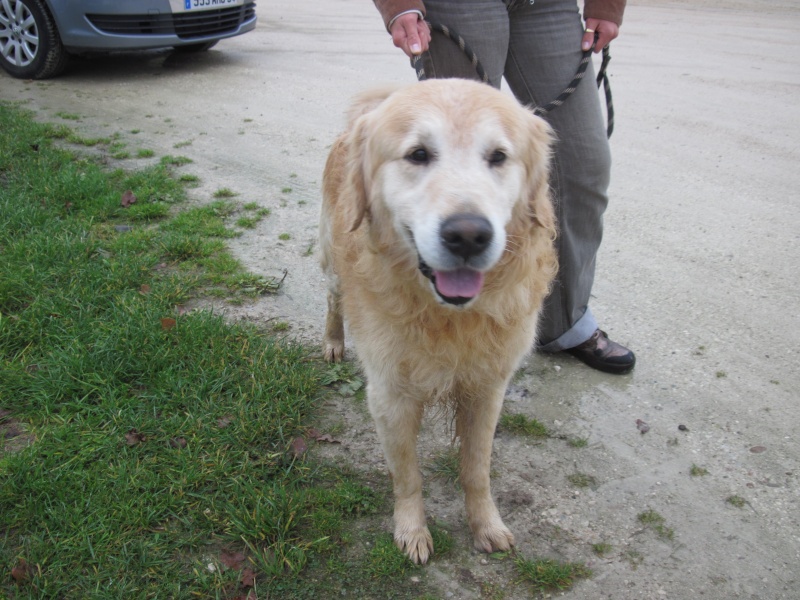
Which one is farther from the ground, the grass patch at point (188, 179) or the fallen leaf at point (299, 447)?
the grass patch at point (188, 179)

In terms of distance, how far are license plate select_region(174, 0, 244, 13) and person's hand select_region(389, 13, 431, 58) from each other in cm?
603

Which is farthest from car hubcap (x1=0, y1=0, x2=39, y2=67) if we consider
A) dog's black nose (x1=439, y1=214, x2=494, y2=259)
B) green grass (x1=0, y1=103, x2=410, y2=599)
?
dog's black nose (x1=439, y1=214, x2=494, y2=259)

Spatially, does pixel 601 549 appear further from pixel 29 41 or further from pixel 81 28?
pixel 29 41

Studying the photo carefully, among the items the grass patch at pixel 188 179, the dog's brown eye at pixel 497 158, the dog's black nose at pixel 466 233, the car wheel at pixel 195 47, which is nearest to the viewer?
the dog's black nose at pixel 466 233

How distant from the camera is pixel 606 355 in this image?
328cm

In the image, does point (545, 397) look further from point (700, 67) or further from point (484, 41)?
point (700, 67)

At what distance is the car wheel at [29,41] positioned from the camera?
23.6 feet

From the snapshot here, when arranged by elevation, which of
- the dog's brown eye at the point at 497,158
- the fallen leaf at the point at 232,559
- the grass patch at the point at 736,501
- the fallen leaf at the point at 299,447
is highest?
the dog's brown eye at the point at 497,158

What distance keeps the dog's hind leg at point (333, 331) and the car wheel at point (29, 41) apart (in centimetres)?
602

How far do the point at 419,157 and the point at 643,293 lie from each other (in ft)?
7.50

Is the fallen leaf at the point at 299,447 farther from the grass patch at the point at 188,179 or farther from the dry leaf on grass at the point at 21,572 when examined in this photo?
the grass patch at the point at 188,179

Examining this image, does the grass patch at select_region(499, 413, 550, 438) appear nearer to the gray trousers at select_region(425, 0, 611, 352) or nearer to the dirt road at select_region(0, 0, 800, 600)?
the dirt road at select_region(0, 0, 800, 600)

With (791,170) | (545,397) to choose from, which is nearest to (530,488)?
(545,397)

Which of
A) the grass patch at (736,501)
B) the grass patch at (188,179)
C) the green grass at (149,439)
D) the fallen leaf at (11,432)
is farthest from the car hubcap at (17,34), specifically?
the grass patch at (736,501)
